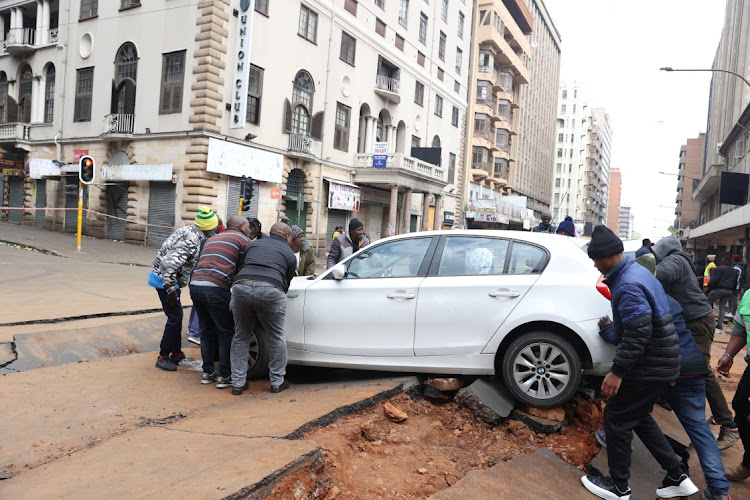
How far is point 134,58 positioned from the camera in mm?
21203

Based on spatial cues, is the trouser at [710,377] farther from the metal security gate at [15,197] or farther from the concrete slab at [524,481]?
the metal security gate at [15,197]

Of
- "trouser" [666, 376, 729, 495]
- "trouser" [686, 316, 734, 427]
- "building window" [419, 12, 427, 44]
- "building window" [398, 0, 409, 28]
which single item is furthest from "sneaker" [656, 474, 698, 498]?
"building window" [419, 12, 427, 44]

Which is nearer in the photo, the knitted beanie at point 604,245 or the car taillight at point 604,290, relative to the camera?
the knitted beanie at point 604,245

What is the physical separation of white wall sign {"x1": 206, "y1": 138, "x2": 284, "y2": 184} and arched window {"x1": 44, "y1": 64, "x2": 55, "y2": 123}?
11095 millimetres

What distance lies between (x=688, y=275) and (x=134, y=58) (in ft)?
73.0

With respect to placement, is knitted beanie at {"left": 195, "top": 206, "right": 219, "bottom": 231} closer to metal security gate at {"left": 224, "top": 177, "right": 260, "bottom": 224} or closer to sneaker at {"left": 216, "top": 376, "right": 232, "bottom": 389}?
sneaker at {"left": 216, "top": 376, "right": 232, "bottom": 389}

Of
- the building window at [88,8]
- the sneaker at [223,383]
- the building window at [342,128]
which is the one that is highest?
the building window at [88,8]

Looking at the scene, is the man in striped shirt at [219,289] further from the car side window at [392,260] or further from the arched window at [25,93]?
the arched window at [25,93]

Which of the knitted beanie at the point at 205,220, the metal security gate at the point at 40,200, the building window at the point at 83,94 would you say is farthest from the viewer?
the metal security gate at the point at 40,200

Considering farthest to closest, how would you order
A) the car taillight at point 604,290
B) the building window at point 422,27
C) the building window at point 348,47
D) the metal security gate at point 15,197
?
the building window at point 422,27 → the metal security gate at point 15,197 → the building window at point 348,47 → the car taillight at point 604,290

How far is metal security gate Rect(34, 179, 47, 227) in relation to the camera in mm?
25625

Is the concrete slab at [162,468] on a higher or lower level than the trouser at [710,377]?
lower

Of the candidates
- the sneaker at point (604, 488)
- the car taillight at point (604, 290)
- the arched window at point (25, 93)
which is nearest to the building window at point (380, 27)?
the arched window at point (25, 93)

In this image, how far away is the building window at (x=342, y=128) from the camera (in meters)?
25.8
